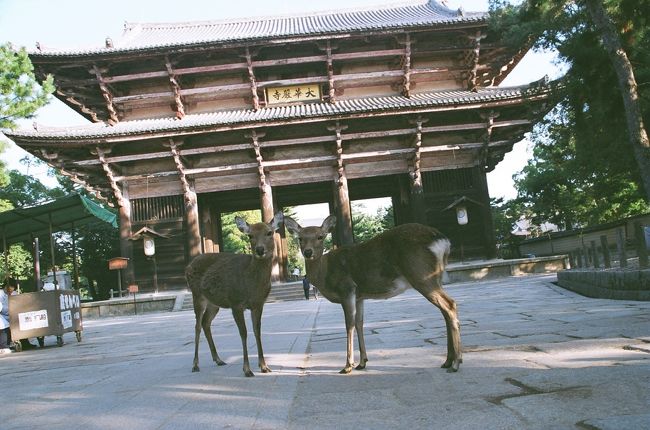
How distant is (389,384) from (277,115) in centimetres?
1438

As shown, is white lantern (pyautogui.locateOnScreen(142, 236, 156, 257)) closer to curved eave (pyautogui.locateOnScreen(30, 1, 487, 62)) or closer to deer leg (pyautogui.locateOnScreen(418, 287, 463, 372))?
curved eave (pyautogui.locateOnScreen(30, 1, 487, 62))

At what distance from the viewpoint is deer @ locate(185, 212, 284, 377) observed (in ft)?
13.6

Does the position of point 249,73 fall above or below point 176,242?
above

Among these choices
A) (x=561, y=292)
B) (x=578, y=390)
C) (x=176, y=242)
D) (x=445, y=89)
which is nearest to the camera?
(x=578, y=390)

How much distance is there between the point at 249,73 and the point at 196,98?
253 centimetres

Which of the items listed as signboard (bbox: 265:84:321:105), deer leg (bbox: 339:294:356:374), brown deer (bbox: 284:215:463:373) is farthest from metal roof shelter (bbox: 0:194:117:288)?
deer leg (bbox: 339:294:356:374)

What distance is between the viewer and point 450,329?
11.7 ft

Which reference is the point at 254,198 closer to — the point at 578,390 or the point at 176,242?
the point at 176,242

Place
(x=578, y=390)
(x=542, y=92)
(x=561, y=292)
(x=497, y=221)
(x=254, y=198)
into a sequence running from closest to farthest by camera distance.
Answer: (x=578, y=390), (x=561, y=292), (x=542, y=92), (x=254, y=198), (x=497, y=221)

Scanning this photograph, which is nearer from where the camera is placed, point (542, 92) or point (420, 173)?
point (542, 92)

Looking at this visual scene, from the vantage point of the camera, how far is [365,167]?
60.8 ft

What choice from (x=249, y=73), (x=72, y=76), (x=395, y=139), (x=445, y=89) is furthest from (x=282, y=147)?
(x=72, y=76)

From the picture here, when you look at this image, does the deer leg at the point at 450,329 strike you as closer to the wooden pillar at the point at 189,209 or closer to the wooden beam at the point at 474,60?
the wooden pillar at the point at 189,209

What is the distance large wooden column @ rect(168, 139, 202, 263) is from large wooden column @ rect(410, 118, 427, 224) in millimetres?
8061
